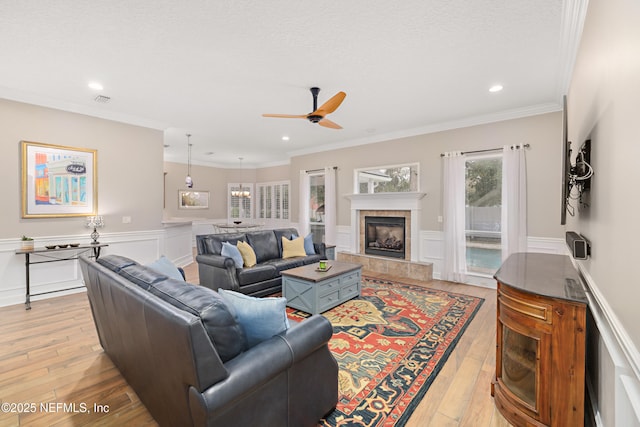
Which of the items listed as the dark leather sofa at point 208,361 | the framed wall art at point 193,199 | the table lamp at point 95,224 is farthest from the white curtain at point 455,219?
the framed wall art at point 193,199

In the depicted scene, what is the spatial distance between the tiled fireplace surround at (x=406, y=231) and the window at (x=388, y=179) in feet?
0.86

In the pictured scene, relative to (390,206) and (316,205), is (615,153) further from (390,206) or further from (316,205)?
(316,205)

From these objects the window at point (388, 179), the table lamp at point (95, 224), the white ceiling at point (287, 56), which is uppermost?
the white ceiling at point (287, 56)

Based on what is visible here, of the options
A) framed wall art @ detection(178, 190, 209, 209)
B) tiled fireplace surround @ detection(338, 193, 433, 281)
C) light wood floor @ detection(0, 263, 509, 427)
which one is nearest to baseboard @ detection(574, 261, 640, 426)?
light wood floor @ detection(0, 263, 509, 427)

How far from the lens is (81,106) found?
4387 mm

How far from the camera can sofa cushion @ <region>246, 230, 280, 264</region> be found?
16.0 ft

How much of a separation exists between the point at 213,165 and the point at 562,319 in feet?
32.6

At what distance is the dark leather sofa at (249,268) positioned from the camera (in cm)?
399

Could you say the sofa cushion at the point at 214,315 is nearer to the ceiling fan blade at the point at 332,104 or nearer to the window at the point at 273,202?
the ceiling fan blade at the point at 332,104

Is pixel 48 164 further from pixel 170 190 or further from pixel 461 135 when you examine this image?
pixel 461 135

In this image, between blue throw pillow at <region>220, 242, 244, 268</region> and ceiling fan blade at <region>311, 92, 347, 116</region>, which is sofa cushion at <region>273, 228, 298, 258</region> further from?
ceiling fan blade at <region>311, 92, 347, 116</region>

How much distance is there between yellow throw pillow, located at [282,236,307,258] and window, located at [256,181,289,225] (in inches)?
168

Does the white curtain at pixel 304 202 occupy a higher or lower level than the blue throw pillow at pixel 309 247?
higher

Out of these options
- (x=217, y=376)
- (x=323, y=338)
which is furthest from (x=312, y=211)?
(x=217, y=376)
